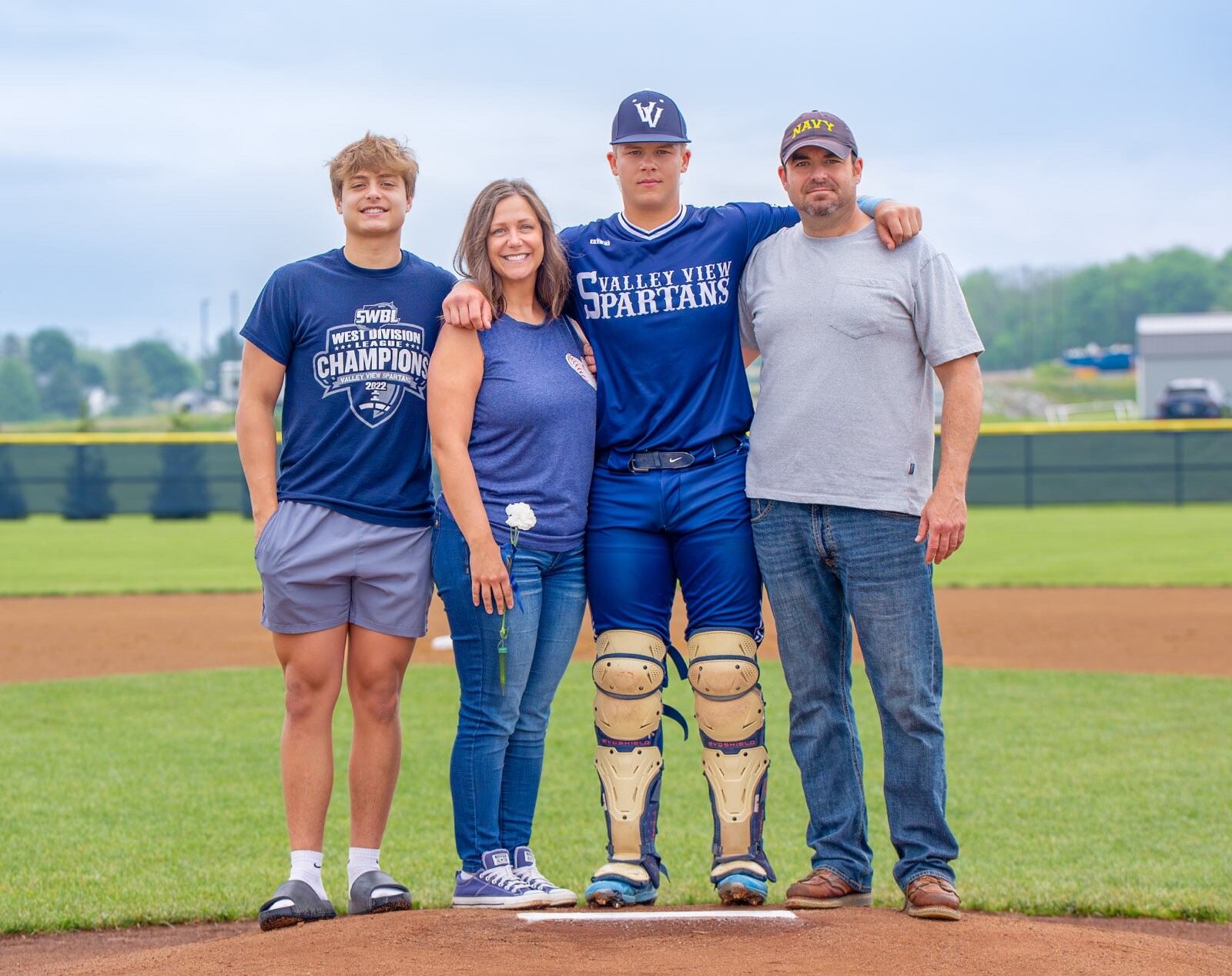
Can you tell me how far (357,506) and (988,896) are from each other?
9.16 ft

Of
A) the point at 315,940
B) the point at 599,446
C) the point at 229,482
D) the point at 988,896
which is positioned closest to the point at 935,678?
the point at 599,446

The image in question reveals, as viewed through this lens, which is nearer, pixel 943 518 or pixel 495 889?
pixel 943 518

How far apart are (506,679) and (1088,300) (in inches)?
4056

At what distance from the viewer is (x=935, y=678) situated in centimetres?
399

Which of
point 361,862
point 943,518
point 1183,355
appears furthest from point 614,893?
point 1183,355

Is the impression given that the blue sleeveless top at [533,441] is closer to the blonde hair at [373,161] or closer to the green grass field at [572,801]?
the blonde hair at [373,161]

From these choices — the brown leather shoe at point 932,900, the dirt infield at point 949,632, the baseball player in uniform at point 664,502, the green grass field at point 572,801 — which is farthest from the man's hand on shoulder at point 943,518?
the dirt infield at point 949,632

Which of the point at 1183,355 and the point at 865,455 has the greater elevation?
the point at 1183,355

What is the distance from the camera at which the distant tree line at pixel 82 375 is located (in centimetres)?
7081

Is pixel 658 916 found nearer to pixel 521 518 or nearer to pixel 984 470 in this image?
pixel 521 518

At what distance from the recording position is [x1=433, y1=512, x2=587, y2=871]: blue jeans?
3.89m

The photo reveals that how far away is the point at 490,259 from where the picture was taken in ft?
13.1

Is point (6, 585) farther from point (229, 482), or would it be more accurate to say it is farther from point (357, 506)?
point (357, 506)

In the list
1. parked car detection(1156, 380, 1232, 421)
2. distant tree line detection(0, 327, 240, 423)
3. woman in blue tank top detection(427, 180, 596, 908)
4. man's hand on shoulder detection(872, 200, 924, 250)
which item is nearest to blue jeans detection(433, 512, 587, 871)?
woman in blue tank top detection(427, 180, 596, 908)
